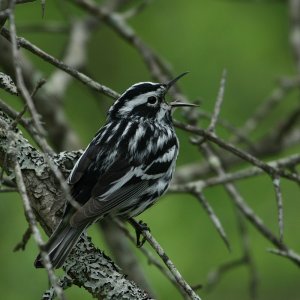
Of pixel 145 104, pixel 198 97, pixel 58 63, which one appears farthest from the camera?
pixel 198 97

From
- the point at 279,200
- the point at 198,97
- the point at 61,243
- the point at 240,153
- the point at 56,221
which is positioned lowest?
the point at 61,243

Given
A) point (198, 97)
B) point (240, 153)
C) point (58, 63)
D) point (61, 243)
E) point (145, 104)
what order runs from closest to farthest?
point (61, 243), point (58, 63), point (240, 153), point (145, 104), point (198, 97)

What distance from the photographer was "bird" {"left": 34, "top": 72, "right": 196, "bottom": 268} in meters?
4.05

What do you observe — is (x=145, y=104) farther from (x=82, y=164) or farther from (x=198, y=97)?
(x=198, y=97)

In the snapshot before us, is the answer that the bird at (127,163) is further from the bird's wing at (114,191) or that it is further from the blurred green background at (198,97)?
the blurred green background at (198,97)

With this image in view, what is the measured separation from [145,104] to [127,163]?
73cm

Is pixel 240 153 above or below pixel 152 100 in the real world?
below

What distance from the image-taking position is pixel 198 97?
671 centimetres

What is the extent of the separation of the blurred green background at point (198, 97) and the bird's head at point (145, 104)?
136 centimetres

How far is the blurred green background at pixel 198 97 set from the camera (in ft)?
19.6

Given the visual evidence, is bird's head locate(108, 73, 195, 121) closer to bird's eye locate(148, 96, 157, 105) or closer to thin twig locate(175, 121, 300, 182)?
bird's eye locate(148, 96, 157, 105)

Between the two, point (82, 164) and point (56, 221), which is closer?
point (56, 221)

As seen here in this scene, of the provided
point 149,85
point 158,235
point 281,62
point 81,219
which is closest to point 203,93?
point 281,62

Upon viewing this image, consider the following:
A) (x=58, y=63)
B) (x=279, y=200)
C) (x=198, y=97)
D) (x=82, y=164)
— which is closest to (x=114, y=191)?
(x=82, y=164)
